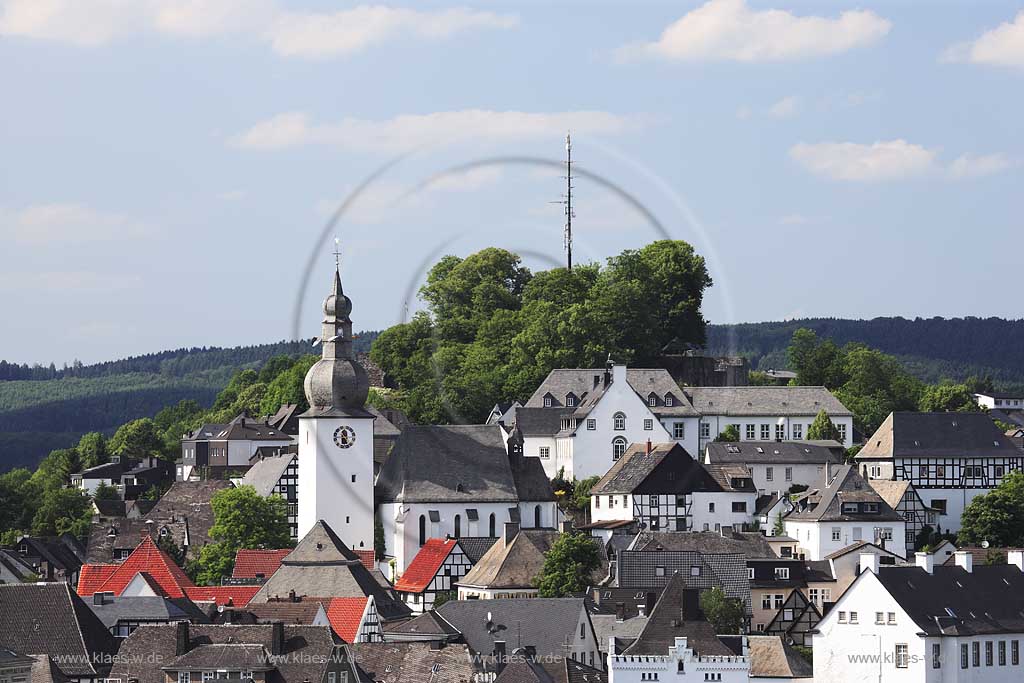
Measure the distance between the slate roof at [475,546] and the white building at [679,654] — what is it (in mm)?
20584

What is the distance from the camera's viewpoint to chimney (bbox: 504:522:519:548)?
93.9 m

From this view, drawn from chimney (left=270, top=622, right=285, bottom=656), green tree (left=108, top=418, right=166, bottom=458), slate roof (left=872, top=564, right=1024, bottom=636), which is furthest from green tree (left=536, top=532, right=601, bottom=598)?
green tree (left=108, top=418, right=166, bottom=458)

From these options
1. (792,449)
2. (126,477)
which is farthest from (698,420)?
(126,477)

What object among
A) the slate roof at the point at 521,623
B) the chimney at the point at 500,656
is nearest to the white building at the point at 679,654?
the slate roof at the point at 521,623

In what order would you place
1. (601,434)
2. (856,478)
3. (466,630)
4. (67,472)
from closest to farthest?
(466,630), (856,478), (601,434), (67,472)

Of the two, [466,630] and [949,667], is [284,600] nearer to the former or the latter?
[466,630]

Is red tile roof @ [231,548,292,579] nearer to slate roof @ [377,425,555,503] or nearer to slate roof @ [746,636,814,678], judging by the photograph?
slate roof @ [377,425,555,503]

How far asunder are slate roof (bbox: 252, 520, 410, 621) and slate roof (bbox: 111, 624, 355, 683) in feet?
36.2

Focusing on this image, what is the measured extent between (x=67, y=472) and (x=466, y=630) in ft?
312

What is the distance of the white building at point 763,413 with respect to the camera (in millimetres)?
113750

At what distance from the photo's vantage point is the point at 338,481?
328ft

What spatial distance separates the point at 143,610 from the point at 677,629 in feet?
64.9

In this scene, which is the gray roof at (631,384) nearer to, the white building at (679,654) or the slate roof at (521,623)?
the slate roof at (521,623)

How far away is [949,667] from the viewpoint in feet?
247
